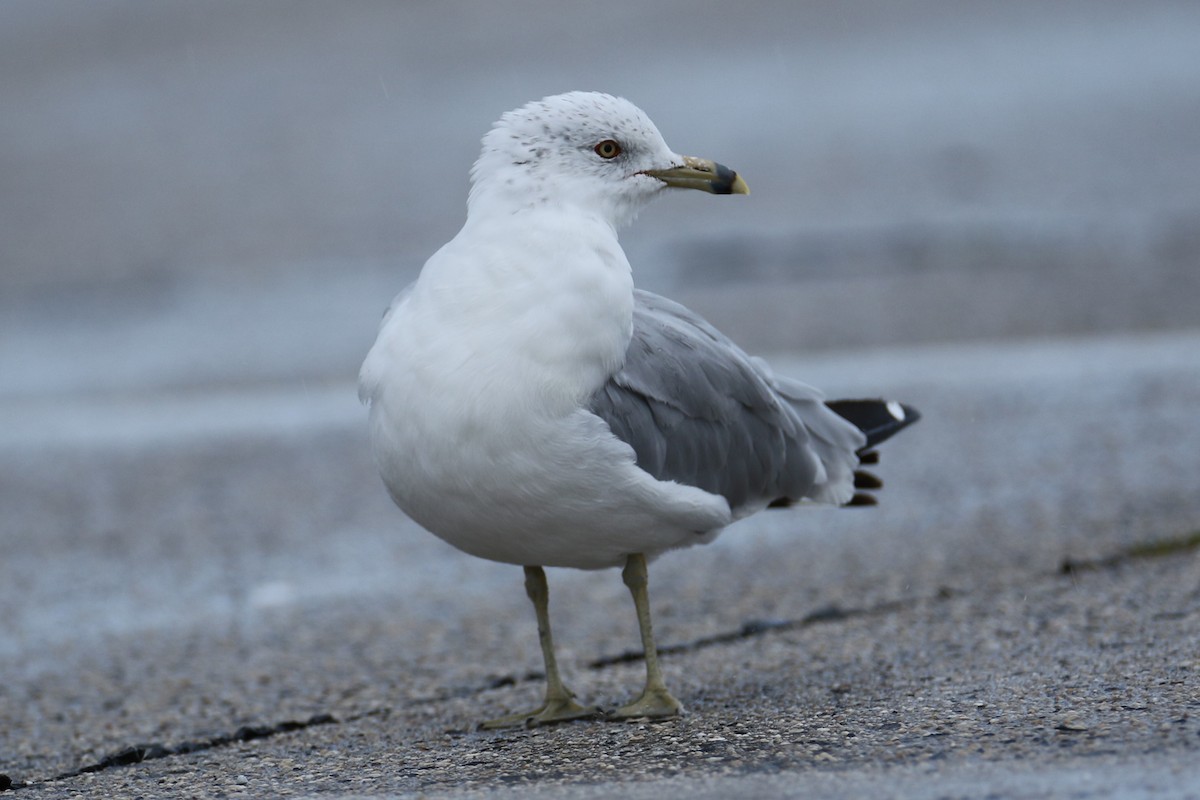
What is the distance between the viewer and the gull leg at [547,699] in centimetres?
388

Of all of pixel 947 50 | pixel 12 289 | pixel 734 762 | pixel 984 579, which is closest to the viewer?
pixel 734 762

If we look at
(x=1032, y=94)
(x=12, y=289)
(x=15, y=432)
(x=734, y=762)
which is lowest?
(x=734, y=762)

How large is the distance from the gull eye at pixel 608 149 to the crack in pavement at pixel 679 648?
1403 millimetres

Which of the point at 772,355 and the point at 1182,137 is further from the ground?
the point at 1182,137

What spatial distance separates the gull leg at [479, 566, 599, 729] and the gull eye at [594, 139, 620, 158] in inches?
40.9

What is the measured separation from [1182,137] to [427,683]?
34.8ft

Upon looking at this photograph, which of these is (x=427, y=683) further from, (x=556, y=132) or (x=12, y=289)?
(x=12, y=289)

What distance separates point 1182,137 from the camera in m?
13.2

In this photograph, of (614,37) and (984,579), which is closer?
(984,579)

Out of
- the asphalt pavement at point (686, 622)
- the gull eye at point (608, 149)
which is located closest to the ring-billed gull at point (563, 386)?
the gull eye at point (608, 149)

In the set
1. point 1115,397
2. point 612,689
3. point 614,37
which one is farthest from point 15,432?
point 614,37

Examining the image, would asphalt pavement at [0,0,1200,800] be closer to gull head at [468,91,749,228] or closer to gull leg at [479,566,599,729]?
gull leg at [479,566,599,729]

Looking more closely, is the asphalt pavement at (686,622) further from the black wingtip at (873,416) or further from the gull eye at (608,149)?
the gull eye at (608,149)

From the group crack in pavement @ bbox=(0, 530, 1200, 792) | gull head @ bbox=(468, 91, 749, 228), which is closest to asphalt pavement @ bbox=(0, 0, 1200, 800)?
crack in pavement @ bbox=(0, 530, 1200, 792)
